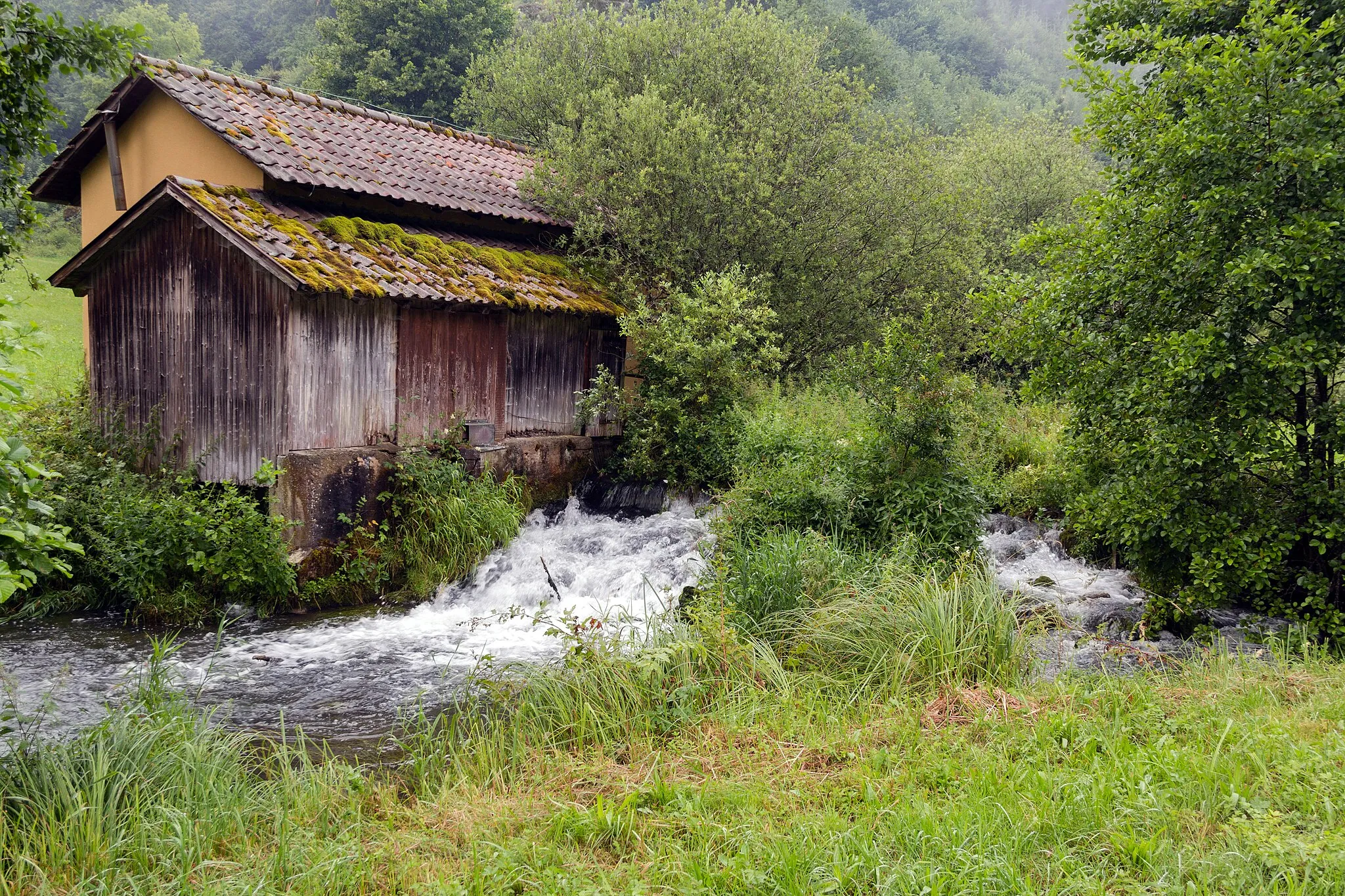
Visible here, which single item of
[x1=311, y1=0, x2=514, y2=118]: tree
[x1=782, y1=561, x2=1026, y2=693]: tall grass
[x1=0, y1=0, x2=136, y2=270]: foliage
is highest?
[x1=311, y1=0, x2=514, y2=118]: tree

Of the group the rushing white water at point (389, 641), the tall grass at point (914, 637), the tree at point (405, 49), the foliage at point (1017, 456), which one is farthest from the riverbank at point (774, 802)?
the tree at point (405, 49)

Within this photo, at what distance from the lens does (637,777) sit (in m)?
5.06

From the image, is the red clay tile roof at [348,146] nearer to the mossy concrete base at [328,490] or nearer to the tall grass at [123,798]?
the mossy concrete base at [328,490]

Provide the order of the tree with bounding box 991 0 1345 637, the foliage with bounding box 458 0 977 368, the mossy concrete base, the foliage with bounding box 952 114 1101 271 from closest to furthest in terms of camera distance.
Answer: the tree with bounding box 991 0 1345 637
the mossy concrete base
the foliage with bounding box 458 0 977 368
the foliage with bounding box 952 114 1101 271

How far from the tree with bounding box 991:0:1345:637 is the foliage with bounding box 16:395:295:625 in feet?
28.6

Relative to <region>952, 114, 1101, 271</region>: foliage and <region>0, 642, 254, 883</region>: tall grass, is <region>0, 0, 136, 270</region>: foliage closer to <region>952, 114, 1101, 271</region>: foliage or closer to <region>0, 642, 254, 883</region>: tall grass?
<region>0, 642, 254, 883</region>: tall grass

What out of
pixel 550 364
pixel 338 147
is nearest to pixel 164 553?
pixel 550 364

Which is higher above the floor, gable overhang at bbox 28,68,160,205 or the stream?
gable overhang at bbox 28,68,160,205

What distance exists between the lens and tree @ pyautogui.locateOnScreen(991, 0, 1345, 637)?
21.7ft

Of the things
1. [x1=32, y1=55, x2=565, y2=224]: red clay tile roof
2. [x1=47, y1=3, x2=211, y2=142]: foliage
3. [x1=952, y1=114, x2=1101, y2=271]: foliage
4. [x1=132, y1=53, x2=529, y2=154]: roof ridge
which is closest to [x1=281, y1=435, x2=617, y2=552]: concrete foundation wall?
[x1=32, y1=55, x2=565, y2=224]: red clay tile roof

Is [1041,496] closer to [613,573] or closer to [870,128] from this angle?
[613,573]

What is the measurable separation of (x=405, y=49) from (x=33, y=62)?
25028 millimetres

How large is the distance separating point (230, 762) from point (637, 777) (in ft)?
8.07

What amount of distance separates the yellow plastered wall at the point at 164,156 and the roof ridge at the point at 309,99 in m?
0.62
